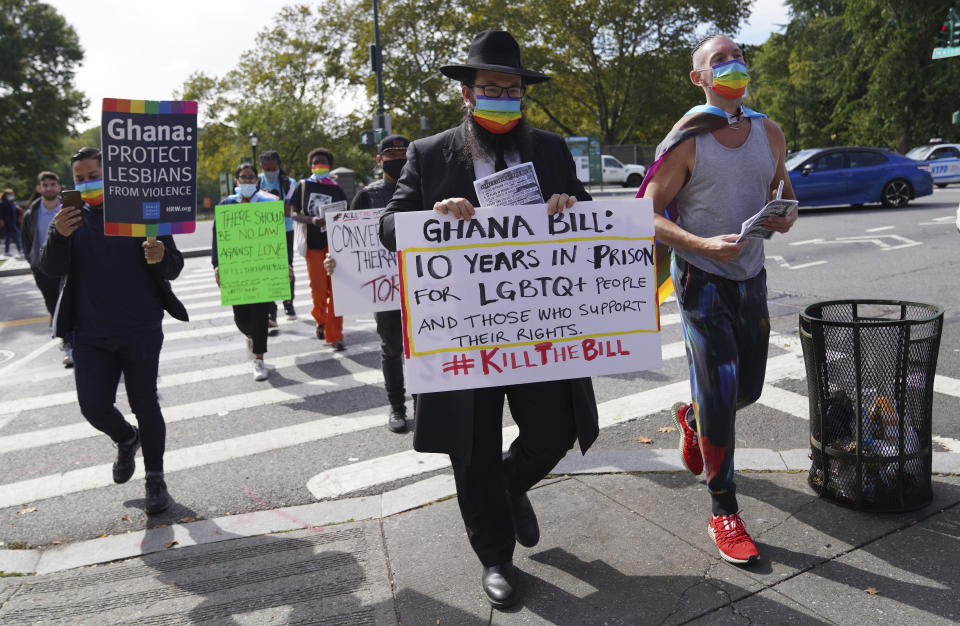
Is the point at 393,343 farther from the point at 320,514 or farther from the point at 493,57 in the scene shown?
the point at 493,57

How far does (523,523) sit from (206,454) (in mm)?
2797

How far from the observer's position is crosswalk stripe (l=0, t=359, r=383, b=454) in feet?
19.0

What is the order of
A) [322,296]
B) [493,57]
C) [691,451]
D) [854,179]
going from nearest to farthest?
1. [493,57]
2. [691,451]
3. [322,296]
4. [854,179]

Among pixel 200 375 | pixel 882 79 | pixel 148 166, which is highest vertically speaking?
pixel 882 79

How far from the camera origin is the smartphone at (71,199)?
3.78m

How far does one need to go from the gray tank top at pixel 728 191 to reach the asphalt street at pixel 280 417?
1.78m

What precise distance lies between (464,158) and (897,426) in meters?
2.22

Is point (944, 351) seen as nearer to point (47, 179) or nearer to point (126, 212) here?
point (126, 212)

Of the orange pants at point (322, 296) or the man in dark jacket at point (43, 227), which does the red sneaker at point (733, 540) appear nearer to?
the orange pants at point (322, 296)

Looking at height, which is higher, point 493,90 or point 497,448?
point 493,90

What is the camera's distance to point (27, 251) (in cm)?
831

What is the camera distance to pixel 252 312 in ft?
23.4

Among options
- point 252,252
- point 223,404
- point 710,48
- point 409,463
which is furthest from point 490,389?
point 252,252

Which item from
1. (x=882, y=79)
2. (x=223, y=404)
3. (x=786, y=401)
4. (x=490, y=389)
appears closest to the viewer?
(x=490, y=389)
